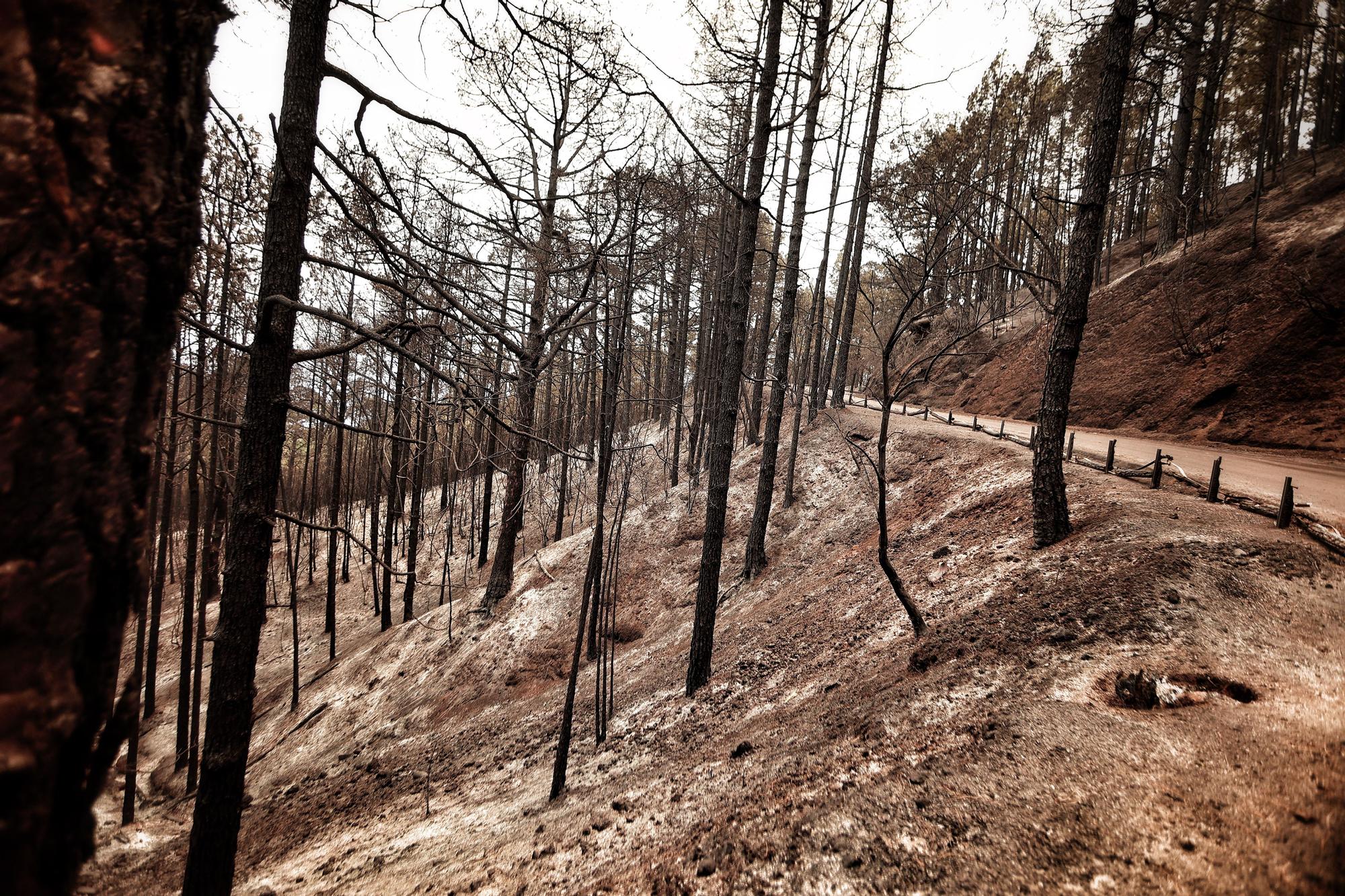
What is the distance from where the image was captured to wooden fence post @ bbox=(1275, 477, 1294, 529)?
515 centimetres

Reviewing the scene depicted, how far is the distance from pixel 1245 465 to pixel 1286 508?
5.28 m

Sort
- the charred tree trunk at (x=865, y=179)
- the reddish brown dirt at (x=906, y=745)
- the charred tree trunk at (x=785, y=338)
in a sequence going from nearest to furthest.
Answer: the reddish brown dirt at (x=906, y=745) → the charred tree trunk at (x=785, y=338) → the charred tree trunk at (x=865, y=179)

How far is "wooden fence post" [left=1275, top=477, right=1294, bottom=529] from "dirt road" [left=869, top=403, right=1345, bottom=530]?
1.33 ft

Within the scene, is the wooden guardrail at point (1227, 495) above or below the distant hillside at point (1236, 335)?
below

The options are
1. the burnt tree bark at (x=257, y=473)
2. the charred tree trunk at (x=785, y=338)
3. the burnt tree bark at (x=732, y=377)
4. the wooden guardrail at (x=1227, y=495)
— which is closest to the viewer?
the burnt tree bark at (x=257, y=473)

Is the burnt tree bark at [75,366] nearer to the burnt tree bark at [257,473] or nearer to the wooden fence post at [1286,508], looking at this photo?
the burnt tree bark at [257,473]

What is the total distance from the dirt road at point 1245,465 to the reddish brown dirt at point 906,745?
1255 millimetres

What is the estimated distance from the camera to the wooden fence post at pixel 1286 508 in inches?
203

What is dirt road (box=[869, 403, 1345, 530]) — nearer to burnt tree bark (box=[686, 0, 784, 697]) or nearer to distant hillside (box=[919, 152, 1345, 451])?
distant hillside (box=[919, 152, 1345, 451])

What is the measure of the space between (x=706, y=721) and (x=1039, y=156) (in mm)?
31961

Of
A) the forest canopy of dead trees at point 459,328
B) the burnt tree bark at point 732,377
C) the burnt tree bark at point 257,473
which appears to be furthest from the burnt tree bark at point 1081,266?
the burnt tree bark at point 257,473

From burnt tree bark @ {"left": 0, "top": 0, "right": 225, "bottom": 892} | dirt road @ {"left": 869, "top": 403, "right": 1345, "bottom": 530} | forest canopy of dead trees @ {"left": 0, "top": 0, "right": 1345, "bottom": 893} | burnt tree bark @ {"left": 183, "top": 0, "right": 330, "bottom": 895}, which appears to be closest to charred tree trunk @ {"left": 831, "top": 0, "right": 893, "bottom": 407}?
forest canopy of dead trees @ {"left": 0, "top": 0, "right": 1345, "bottom": 893}

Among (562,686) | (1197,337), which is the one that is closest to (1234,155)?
(1197,337)

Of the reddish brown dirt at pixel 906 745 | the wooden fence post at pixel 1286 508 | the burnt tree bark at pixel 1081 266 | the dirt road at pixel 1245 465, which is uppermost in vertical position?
the burnt tree bark at pixel 1081 266
